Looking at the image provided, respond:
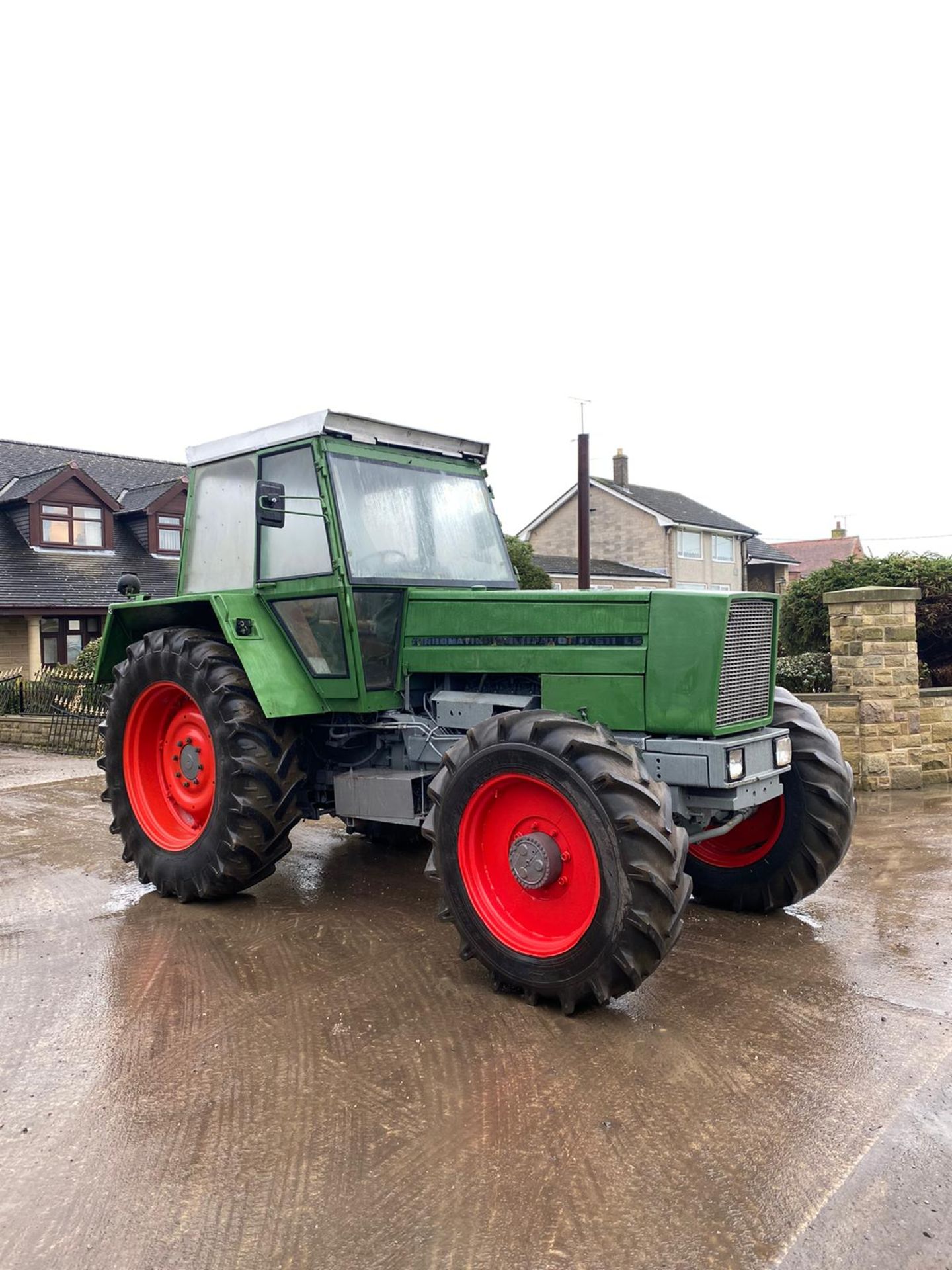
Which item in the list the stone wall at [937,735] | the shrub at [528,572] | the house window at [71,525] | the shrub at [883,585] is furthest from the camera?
the shrub at [528,572]

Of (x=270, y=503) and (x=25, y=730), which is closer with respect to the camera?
(x=270, y=503)

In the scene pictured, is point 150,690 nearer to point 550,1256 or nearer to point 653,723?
point 653,723

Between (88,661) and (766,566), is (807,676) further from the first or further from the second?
(766,566)

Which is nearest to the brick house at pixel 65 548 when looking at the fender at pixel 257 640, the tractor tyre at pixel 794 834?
the fender at pixel 257 640

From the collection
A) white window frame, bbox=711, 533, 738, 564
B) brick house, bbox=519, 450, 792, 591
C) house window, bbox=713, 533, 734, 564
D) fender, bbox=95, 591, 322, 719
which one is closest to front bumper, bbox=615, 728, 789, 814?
fender, bbox=95, 591, 322, 719

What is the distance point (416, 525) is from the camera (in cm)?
520

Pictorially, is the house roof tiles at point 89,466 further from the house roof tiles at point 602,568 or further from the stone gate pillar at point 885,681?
the stone gate pillar at point 885,681

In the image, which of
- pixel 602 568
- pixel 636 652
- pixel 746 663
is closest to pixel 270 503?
pixel 636 652

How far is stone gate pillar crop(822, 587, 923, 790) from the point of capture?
8.16 meters

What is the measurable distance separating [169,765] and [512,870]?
269 cm

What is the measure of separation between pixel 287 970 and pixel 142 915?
1.32 m

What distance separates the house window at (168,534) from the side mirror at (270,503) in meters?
19.4

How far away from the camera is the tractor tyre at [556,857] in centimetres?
344

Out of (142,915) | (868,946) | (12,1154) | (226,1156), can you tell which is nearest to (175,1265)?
Answer: (226,1156)
